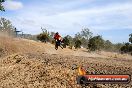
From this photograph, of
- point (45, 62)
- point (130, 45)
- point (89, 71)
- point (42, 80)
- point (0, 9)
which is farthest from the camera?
point (130, 45)

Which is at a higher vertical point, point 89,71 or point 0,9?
point 0,9

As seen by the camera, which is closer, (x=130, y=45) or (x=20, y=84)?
(x=20, y=84)

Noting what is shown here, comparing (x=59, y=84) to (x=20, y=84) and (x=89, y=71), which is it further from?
(x=20, y=84)

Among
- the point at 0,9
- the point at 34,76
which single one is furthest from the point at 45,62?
the point at 0,9

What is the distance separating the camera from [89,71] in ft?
54.7

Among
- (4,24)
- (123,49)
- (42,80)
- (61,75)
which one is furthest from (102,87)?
(4,24)

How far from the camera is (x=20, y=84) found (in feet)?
62.0

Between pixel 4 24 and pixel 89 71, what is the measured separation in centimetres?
13349

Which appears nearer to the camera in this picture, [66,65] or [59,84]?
[59,84]

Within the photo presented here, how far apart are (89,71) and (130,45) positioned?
2819 inches

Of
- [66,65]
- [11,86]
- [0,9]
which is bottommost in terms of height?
[11,86]

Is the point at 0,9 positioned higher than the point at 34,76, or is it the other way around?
the point at 0,9

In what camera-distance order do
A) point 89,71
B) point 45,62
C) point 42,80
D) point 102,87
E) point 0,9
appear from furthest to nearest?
point 0,9
point 45,62
point 42,80
point 89,71
point 102,87

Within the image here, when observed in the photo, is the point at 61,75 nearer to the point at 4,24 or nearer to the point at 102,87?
the point at 102,87
